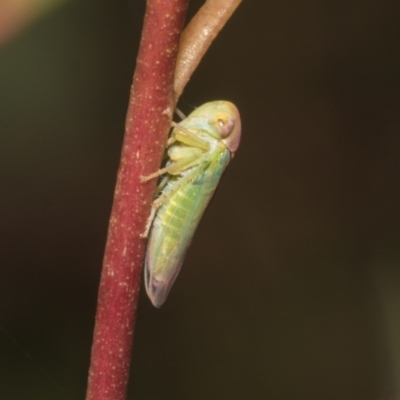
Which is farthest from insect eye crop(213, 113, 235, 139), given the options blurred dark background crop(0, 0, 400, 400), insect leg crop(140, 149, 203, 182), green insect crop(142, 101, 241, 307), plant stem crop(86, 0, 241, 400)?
blurred dark background crop(0, 0, 400, 400)

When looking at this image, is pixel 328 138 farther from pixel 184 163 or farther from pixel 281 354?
pixel 184 163

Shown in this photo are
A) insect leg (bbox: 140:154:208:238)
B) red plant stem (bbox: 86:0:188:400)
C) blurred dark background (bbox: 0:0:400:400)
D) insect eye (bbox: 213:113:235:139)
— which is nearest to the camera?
red plant stem (bbox: 86:0:188:400)

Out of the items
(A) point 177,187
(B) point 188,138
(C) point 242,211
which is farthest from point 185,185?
(C) point 242,211

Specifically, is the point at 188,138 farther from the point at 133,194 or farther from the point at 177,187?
the point at 133,194

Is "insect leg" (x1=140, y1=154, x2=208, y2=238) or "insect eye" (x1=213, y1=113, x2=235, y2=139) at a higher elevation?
"insect eye" (x1=213, y1=113, x2=235, y2=139)

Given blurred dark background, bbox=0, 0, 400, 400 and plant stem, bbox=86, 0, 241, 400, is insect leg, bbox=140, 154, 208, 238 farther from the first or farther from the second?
blurred dark background, bbox=0, 0, 400, 400

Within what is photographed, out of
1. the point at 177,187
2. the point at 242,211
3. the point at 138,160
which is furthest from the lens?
the point at 242,211

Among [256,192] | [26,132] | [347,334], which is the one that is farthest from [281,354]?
[26,132]
